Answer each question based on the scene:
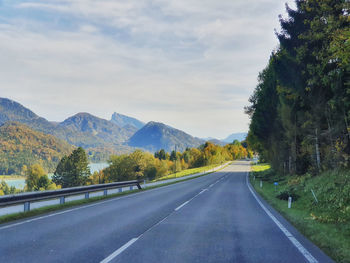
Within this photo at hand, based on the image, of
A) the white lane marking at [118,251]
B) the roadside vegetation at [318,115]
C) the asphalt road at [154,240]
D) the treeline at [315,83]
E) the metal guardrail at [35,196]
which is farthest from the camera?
the treeline at [315,83]

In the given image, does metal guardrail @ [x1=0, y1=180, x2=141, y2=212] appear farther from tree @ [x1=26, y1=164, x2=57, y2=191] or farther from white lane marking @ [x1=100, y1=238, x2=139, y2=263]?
tree @ [x1=26, y1=164, x2=57, y2=191]

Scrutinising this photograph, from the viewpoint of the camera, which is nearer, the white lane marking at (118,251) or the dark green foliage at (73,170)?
the white lane marking at (118,251)

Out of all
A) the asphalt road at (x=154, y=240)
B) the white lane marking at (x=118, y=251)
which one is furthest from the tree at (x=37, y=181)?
the white lane marking at (x=118, y=251)

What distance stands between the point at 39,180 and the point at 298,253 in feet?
325

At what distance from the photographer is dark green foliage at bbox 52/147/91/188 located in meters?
88.4

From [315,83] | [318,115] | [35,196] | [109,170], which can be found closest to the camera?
[35,196]

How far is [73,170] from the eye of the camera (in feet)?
292

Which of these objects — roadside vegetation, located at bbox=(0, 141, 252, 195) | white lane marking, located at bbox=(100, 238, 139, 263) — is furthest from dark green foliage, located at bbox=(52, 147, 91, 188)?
white lane marking, located at bbox=(100, 238, 139, 263)

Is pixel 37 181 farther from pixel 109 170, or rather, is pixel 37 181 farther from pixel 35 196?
pixel 35 196

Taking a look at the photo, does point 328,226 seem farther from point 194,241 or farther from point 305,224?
point 194,241

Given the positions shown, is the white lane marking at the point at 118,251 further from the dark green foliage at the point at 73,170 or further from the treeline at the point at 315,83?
the dark green foliage at the point at 73,170

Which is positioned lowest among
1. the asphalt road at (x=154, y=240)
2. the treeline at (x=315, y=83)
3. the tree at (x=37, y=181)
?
the tree at (x=37, y=181)

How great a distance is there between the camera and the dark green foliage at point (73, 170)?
290 feet

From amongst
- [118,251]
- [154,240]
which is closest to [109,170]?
[154,240]
